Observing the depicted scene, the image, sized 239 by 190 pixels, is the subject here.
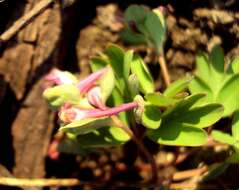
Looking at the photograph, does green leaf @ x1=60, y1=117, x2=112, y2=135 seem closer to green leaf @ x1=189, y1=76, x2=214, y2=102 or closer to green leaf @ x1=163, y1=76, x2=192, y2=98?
green leaf @ x1=163, y1=76, x2=192, y2=98

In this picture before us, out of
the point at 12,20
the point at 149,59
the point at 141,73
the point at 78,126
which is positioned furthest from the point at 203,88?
the point at 12,20

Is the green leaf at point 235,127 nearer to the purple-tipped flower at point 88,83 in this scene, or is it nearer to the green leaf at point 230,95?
the green leaf at point 230,95

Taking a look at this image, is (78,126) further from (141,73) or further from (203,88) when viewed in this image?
(203,88)

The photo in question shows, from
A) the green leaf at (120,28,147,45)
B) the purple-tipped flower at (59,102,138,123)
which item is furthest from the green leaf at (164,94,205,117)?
the green leaf at (120,28,147,45)

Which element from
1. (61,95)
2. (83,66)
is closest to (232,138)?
(61,95)

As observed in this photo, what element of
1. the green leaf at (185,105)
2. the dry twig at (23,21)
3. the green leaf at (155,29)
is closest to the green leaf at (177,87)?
the green leaf at (185,105)

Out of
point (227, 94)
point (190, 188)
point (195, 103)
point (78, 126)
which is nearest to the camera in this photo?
Answer: point (78, 126)
